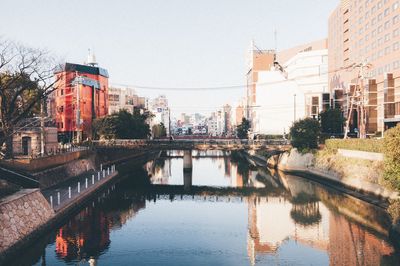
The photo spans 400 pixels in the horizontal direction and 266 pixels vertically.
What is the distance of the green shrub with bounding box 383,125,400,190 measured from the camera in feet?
109

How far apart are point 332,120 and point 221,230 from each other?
5798 cm

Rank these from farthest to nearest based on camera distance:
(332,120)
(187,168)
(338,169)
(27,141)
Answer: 1. (332,120)
2. (187,168)
3. (338,169)
4. (27,141)

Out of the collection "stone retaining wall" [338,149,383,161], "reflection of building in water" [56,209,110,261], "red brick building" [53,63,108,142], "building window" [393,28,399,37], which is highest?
"building window" [393,28,399,37]

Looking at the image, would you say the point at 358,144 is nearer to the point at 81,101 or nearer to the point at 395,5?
the point at 395,5

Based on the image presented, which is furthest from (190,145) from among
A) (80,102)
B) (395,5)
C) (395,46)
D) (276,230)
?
(395,5)

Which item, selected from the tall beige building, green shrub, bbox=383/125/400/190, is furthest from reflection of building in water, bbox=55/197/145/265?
the tall beige building

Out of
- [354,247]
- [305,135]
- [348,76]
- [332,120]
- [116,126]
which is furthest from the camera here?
[348,76]

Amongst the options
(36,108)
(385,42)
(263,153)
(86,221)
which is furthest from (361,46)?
(86,221)

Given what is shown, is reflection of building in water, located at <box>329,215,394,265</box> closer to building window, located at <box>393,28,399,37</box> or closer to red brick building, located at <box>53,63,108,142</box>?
building window, located at <box>393,28,399,37</box>

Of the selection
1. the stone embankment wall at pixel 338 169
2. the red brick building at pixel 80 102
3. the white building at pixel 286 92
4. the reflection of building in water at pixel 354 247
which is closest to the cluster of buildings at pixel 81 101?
the red brick building at pixel 80 102

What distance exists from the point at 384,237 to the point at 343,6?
298 ft

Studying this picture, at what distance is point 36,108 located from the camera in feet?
240

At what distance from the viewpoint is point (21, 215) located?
101ft

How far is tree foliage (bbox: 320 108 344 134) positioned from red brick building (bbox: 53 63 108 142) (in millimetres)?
57282
